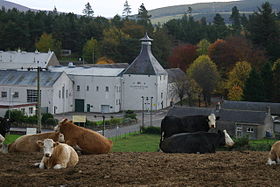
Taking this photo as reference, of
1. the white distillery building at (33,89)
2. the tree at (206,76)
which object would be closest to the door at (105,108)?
the white distillery building at (33,89)

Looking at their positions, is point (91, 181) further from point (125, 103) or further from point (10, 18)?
point (10, 18)

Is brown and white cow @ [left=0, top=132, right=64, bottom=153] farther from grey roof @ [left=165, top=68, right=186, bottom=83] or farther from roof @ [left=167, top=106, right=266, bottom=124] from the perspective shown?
grey roof @ [left=165, top=68, right=186, bottom=83]

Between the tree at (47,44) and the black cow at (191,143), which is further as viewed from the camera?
the tree at (47,44)

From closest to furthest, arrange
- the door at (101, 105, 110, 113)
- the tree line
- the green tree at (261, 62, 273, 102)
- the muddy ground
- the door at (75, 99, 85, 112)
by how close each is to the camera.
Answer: the muddy ground, the green tree at (261, 62, 273, 102), the door at (101, 105, 110, 113), the door at (75, 99, 85, 112), the tree line

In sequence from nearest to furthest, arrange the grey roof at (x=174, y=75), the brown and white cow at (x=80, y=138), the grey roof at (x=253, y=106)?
the brown and white cow at (x=80, y=138)
the grey roof at (x=253, y=106)
the grey roof at (x=174, y=75)

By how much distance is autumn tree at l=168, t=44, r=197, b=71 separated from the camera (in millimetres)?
77688

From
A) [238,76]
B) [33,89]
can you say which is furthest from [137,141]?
[238,76]

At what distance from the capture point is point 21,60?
71812 millimetres

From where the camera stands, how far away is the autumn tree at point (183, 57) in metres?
77.7

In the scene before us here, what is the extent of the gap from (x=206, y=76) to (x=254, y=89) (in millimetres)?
10751

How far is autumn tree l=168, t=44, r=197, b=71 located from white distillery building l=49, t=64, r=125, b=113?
23235 millimetres

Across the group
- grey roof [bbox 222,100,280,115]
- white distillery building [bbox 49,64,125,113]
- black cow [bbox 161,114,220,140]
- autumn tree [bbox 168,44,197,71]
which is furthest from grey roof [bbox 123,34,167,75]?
black cow [bbox 161,114,220,140]

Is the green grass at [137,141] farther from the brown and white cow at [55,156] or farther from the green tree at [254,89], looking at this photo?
the brown and white cow at [55,156]

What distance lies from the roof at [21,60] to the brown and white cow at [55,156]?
6219 cm
